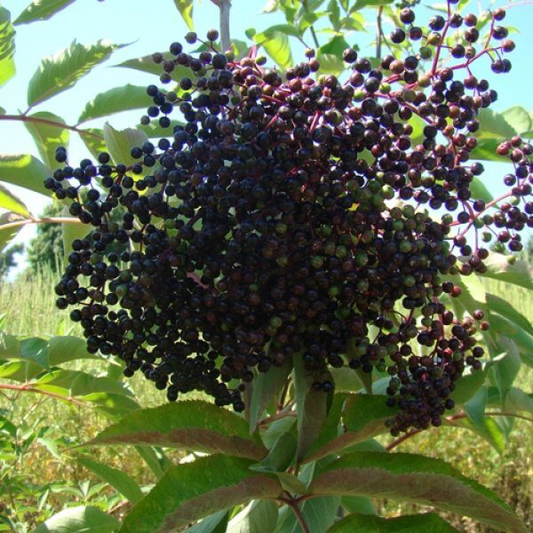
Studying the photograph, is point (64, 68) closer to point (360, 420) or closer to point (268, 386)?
point (268, 386)

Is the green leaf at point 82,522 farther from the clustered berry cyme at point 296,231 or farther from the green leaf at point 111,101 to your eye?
the green leaf at point 111,101

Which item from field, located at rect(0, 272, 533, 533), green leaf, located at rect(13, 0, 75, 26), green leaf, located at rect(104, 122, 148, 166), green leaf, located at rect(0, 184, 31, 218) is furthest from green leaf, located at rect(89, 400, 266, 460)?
field, located at rect(0, 272, 533, 533)

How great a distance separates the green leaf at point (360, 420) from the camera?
3.49 feet

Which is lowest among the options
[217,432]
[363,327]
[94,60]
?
[217,432]

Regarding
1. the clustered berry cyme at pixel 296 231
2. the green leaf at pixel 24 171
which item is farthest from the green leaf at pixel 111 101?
the clustered berry cyme at pixel 296 231

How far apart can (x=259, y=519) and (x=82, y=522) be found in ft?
1.74

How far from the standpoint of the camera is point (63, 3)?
4.59 feet

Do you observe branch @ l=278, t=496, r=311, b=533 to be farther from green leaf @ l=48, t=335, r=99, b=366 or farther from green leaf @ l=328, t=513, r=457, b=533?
green leaf @ l=48, t=335, r=99, b=366

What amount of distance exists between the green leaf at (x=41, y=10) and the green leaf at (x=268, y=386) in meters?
0.93

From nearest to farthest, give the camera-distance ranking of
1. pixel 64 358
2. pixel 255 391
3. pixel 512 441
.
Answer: pixel 255 391 < pixel 64 358 < pixel 512 441

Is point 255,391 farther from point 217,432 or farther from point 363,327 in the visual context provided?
point 363,327

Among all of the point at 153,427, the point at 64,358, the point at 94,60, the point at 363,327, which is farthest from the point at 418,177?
the point at 64,358

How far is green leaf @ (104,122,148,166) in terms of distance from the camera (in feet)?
3.90

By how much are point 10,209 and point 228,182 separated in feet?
2.51
